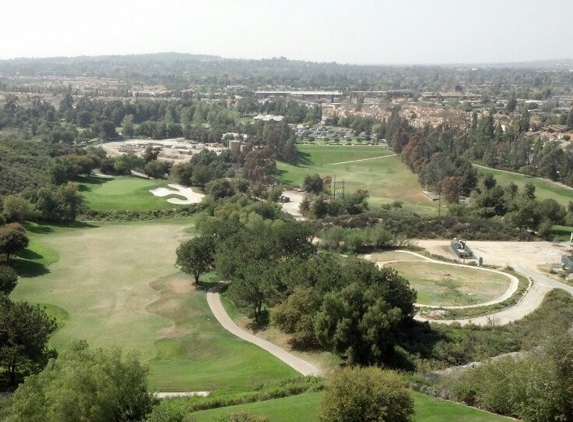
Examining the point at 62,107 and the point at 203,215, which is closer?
the point at 203,215

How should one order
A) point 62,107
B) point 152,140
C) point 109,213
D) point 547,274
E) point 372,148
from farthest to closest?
point 62,107
point 152,140
point 372,148
point 109,213
point 547,274

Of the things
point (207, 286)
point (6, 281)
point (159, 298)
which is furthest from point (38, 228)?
point (207, 286)

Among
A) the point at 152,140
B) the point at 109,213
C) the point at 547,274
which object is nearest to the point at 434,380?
the point at 547,274

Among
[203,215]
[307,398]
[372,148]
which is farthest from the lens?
[372,148]

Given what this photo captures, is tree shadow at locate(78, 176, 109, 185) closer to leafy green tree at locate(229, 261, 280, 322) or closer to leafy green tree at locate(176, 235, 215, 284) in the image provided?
leafy green tree at locate(176, 235, 215, 284)

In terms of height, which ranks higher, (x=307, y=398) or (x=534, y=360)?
(x=534, y=360)

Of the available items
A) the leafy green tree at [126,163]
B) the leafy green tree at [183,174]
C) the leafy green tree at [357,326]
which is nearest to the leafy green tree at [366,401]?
the leafy green tree at [357,326]

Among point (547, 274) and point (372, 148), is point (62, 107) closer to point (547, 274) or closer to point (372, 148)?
point (372, 148)

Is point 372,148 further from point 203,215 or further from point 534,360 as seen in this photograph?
point 534,360

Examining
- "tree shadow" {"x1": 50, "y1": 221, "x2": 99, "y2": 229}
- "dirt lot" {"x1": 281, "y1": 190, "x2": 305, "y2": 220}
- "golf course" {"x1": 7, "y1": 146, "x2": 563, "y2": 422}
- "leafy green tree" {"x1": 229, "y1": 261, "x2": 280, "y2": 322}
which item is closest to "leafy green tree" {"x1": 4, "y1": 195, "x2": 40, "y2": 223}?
"golf course" {"x1": 7, "y1": 146, "x2": 563, "y2": 422}

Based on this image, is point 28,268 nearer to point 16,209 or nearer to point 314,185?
point 16,209
